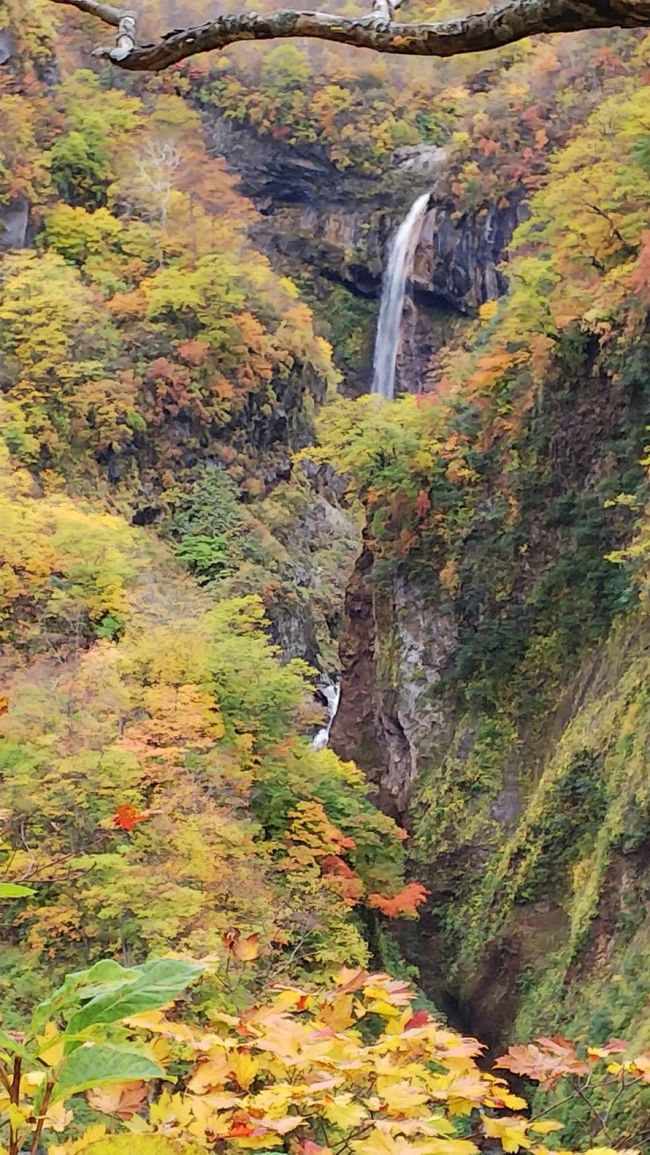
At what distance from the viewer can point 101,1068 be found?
1012 mm

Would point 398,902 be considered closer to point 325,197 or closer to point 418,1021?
point 418,1021

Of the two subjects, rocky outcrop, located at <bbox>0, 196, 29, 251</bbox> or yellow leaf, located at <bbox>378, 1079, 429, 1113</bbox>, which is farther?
rocky outcrop, located at <bbox>0, 196, 29, 251</bbox>

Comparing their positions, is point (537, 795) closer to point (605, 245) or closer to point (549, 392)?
point (549, 392)

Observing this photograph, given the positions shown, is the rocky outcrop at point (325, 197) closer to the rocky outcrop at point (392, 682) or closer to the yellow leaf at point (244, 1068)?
the rocky outcrop at point (392, 682)

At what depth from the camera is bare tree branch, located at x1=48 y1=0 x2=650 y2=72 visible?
5.72 feet

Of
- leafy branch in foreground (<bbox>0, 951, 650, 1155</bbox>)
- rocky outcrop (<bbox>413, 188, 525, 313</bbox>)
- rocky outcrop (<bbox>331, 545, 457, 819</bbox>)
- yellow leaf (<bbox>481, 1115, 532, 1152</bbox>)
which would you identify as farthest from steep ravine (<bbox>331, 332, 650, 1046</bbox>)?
rocky outcrop (<bbox>413, 188, 525, 313</bbox>)

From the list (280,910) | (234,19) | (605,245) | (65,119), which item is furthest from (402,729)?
(65,119)

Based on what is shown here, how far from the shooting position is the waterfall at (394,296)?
25125mm

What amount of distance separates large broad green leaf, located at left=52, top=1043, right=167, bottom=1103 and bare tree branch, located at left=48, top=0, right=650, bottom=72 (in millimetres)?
1776

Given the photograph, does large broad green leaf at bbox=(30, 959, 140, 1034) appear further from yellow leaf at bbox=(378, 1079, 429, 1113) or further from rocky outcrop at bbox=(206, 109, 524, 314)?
rocky outcrop at bbox=(206, 109, 524, 314)

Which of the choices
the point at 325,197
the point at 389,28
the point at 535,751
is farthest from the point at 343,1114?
the point at 325,197

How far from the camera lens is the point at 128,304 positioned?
1897 centimetres

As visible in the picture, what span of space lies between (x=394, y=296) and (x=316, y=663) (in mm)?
11712

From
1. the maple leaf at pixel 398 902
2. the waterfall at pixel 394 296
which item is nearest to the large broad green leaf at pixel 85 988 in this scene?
the maple leaf at pixel 398 902
